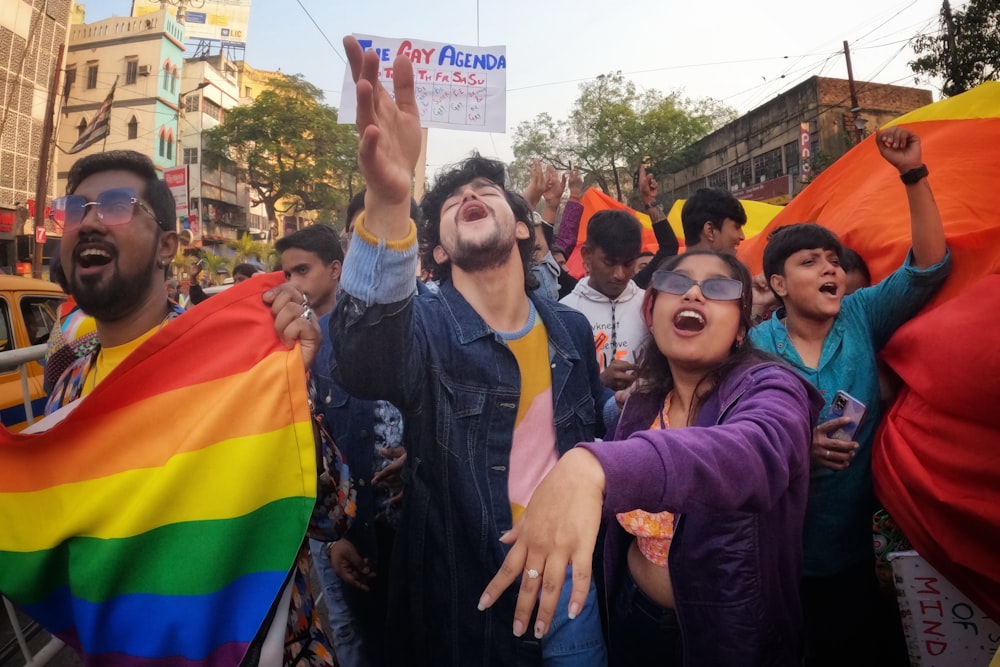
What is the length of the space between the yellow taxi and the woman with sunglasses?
4646mm

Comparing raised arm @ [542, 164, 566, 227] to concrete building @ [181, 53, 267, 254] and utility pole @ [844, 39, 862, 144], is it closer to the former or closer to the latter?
utility pole @ [844, 39, 862, 144]

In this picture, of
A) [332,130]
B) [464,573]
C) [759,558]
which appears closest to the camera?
[759,558]

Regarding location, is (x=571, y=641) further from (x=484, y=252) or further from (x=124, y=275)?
(x=124, y=275)

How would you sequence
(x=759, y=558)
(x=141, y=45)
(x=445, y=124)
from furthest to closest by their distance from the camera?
(x=141, y=45), (x=445, y=124), (x=759, y=558)

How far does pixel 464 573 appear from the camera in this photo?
1773 millimetres

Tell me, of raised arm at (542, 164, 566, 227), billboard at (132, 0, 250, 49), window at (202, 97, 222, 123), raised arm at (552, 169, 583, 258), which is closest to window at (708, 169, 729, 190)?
raised arm at (552, 169, 583, 258)

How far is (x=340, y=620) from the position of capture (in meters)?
2.41

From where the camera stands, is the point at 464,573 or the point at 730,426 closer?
the point at 730,426

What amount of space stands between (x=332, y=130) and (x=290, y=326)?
38.6m

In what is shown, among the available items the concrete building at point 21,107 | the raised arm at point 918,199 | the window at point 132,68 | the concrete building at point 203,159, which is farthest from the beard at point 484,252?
the window at point 132,68

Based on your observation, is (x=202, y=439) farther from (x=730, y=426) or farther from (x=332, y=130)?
(x=332, y=130)

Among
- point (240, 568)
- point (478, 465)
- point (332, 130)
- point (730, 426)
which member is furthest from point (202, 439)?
point (332, 130)

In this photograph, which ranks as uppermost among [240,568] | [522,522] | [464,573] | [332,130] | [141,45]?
[141,45]

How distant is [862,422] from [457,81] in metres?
3.77
